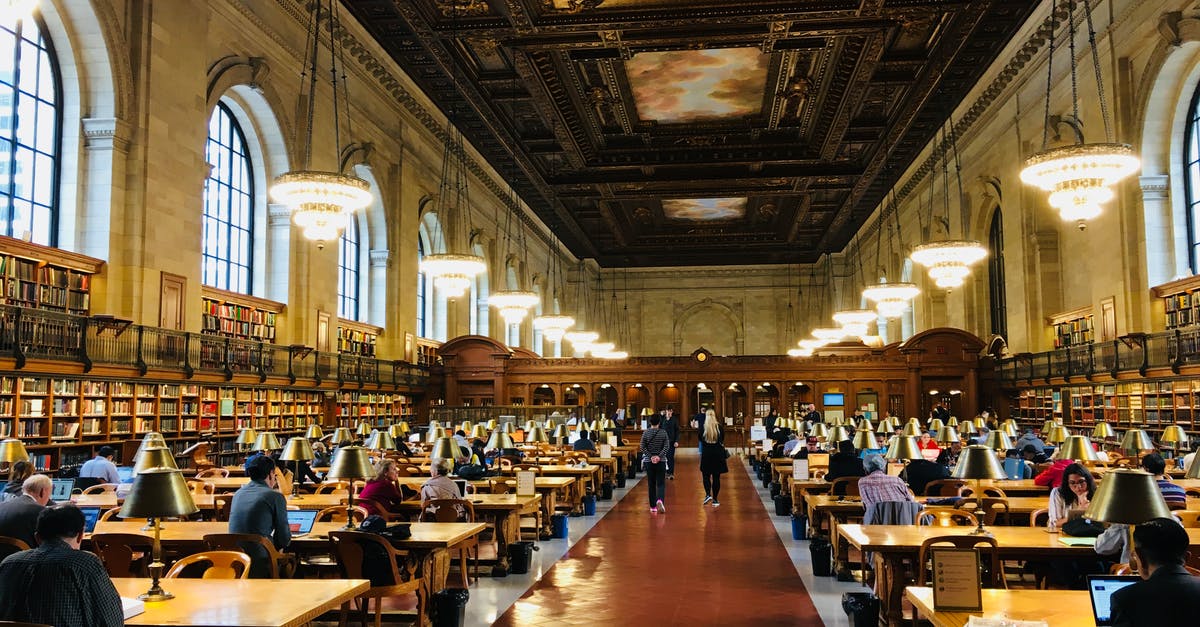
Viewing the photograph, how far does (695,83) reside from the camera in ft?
67.2

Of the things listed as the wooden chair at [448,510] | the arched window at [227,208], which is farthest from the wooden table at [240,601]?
the arched window at [227,208]

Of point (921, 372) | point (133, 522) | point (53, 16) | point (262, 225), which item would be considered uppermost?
point (53, 16)

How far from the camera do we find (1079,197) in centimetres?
1243

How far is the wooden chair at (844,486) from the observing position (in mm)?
9610

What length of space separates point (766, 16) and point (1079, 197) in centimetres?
578

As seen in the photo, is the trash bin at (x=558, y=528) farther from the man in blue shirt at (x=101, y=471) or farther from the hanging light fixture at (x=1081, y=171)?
the hanging light fixture at (x=1081, y=171)

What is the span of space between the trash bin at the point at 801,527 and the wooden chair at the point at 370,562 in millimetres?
6110

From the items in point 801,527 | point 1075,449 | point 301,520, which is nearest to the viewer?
point 301,520

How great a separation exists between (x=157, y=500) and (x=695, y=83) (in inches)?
681

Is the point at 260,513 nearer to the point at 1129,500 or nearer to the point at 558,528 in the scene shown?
the point at 1129,500

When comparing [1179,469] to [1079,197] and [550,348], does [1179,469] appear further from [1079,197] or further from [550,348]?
[550,348]

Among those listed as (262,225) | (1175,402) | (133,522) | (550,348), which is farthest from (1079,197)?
(550,348)

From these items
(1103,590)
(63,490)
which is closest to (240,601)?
(1103,590)

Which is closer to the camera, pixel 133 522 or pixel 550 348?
pixel 133 522
